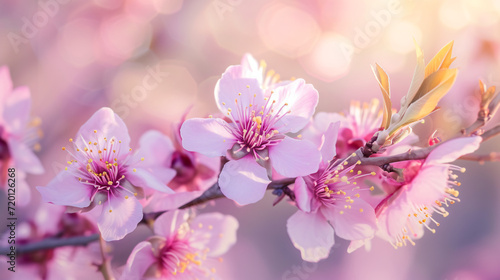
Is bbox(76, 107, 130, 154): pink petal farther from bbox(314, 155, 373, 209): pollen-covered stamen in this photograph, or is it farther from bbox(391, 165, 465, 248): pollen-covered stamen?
bbox(391, 165, 465, 248): pollen-covered stamen

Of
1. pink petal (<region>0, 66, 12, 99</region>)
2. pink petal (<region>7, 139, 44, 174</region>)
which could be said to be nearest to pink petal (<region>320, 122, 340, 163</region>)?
pink petal (<region>7, 139, 44, 174</region>)

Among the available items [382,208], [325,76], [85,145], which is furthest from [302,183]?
[325,76]

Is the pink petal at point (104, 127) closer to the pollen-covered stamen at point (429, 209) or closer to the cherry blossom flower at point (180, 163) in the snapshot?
the cherry blossom flower at point (180, 163)

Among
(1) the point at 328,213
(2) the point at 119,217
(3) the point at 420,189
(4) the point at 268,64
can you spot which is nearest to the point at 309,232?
(1) the point at 328,213

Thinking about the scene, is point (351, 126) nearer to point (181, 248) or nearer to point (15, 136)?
point (181, 248)

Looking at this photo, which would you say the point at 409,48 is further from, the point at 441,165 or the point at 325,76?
the point at 441,165

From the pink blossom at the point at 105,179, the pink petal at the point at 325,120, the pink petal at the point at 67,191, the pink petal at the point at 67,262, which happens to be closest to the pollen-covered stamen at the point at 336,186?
the pink petal at the point at 325,120
